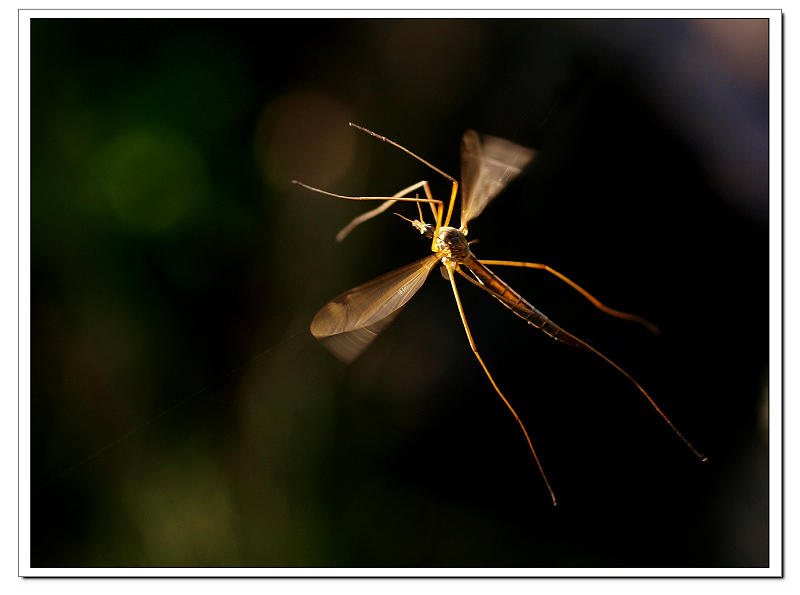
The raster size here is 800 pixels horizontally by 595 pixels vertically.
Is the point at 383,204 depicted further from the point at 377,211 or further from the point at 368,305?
the point at 368,305

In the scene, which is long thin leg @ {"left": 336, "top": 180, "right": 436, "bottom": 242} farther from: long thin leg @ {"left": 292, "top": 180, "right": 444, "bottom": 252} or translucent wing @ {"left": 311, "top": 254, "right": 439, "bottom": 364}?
translucent wing @ {"left": 311, "top": 254, "right": 439, "bottom": 364}

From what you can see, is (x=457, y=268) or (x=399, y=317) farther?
(x=399, y=317)

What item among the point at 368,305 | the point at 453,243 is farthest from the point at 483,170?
the point at 368,305

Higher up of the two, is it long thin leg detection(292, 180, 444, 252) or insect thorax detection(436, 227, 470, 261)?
long thin leg detection(292, 180, 444, 252)

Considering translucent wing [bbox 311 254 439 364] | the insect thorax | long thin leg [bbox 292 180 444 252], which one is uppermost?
long thin leg [bbox 292 180 444 252]

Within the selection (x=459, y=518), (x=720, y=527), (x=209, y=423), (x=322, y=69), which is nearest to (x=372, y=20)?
(x=322, y=69)

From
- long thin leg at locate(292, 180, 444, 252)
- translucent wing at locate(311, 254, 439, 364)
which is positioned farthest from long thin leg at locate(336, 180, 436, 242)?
translucent wing at locate(311, 254, 439, 364)
